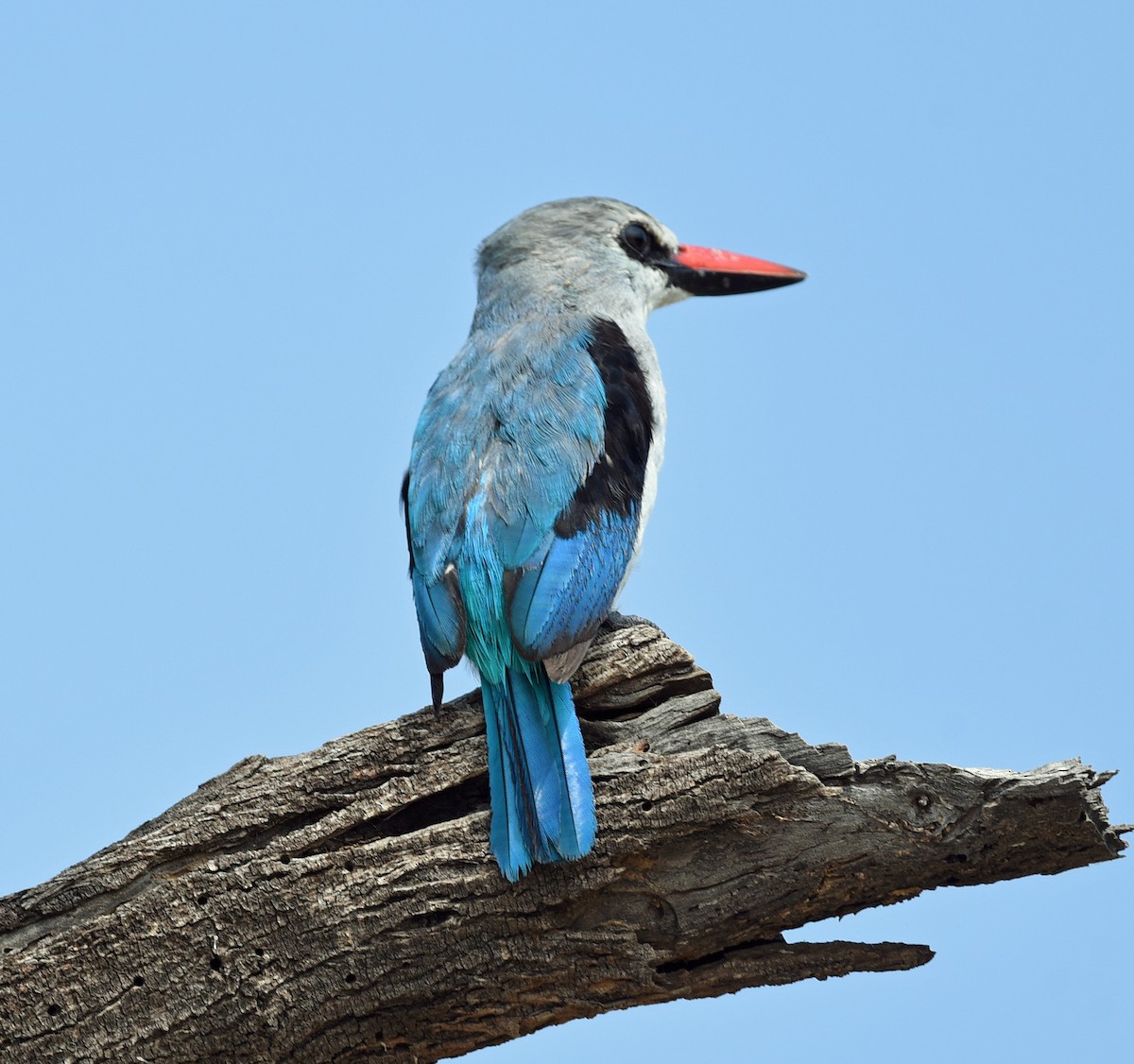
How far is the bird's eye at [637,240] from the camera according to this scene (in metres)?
6.61

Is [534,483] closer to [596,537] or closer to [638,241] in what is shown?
[596,537]

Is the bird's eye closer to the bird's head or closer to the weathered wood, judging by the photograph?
the bird's head

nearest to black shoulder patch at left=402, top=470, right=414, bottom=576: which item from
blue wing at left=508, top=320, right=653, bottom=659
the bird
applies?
the bird

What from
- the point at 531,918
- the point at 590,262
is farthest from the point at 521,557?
the point at 590,262

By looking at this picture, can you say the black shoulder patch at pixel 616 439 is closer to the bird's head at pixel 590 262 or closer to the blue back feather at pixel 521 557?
the blue back feather at pixel 521 557

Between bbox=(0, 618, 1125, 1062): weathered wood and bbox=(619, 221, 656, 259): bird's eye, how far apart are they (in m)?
2.74

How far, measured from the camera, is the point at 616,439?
5.43 m

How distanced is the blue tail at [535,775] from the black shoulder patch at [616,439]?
0.61m

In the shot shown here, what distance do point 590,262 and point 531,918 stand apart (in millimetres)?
3071

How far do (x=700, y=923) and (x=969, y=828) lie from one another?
35.7 inches

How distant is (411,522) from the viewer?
5426 millimetres

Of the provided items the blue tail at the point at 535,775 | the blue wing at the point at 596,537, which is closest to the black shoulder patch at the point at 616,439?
the blue wing at the point at 596,537

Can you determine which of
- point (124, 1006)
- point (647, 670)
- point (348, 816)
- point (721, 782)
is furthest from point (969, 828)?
point (124, 1006)

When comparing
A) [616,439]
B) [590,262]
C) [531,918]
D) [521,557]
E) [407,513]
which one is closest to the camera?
[531,918]
